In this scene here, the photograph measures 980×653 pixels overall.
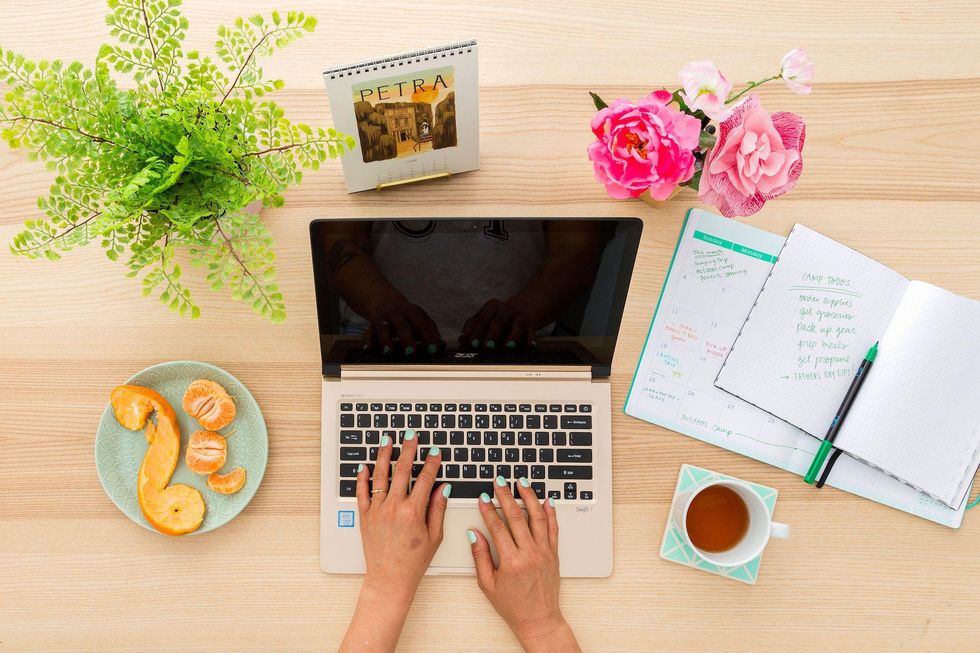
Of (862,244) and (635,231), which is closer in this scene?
(635,231)

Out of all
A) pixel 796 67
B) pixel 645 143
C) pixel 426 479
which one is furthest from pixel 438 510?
pixel 796 67

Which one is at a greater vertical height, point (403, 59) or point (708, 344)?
point (403, 59)

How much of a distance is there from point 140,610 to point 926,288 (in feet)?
3.74

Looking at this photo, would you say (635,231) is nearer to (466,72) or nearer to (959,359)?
(466,72)

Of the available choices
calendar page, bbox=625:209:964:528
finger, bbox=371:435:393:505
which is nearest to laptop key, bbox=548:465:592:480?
calendar page, bbox=625:209:964:528

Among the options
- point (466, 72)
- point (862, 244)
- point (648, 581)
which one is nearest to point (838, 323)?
point (862, 244)

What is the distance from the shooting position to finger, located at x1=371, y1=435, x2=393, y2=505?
831 mm

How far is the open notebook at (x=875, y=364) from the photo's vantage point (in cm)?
84

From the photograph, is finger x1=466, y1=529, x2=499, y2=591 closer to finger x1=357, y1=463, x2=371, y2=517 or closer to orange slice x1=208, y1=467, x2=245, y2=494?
finger x1=357, y1=463, x2=371, y2=517

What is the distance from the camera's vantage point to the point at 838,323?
0.86 meters

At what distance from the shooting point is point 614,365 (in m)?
0.88

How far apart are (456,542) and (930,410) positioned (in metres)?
0.65

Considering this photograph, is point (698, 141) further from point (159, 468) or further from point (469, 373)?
point (159, 468)

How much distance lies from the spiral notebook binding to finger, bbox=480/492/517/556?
536 millimetres
